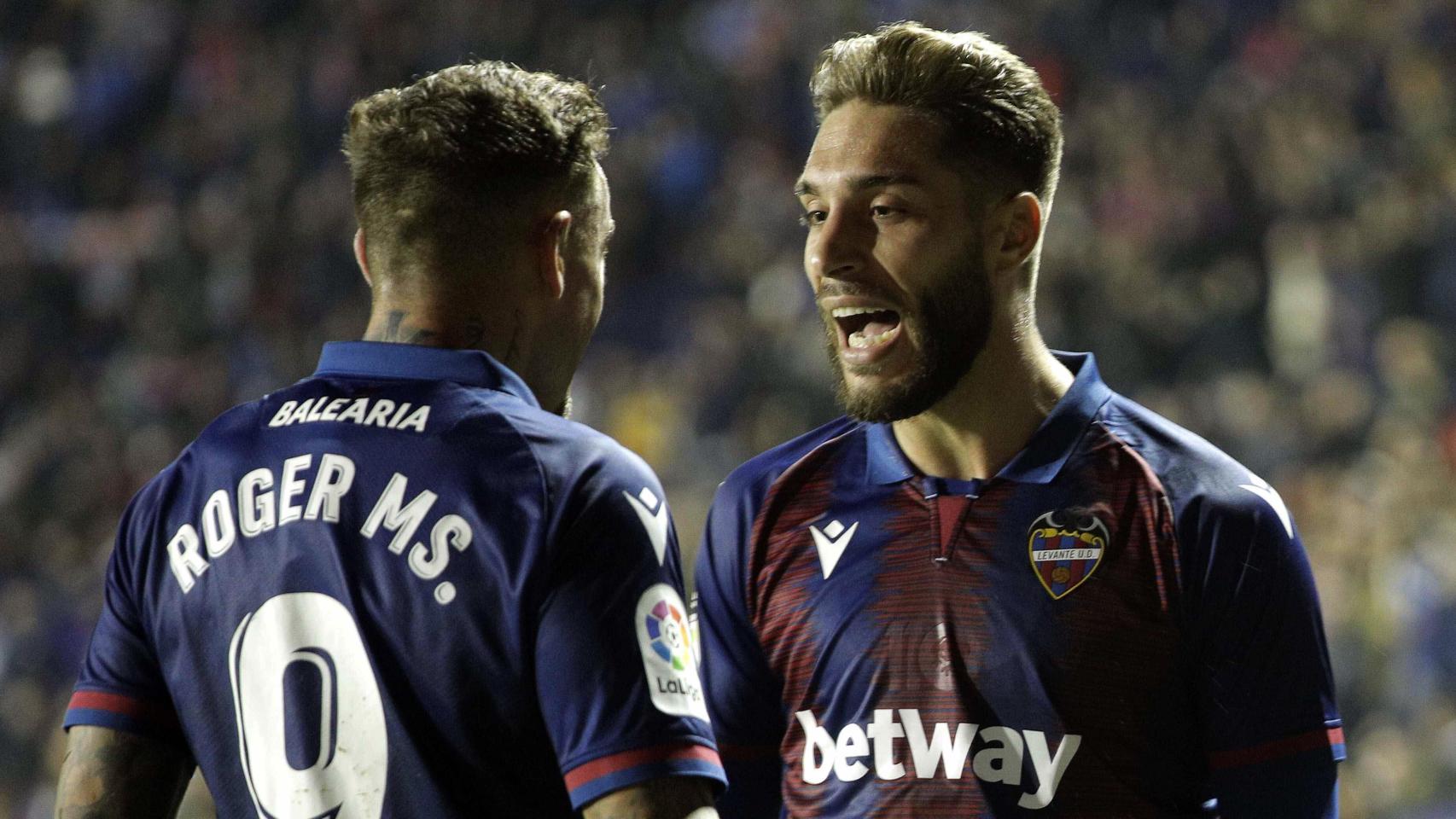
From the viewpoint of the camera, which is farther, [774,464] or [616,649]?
[774,464]

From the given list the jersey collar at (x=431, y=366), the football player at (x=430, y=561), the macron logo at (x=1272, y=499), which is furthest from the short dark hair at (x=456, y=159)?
the macron logo at (x=1272, y=499)

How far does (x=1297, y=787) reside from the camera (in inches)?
93.7

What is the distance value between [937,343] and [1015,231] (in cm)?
22

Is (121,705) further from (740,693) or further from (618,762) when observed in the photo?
(740,693)

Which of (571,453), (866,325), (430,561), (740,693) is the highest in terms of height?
(866,325)

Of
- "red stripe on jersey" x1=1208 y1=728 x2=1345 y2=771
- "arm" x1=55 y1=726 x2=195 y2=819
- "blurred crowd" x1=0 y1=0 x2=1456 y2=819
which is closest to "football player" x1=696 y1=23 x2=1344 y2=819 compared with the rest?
"red stripe on jersey" x1=1208 y1=728 x2=1345 y2=771

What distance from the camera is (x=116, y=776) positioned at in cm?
231

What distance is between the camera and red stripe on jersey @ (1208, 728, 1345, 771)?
2.37 metres

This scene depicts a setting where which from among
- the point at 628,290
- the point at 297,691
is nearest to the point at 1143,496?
the point at 297,691

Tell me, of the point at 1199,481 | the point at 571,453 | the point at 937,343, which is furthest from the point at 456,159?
the point at 1199,481

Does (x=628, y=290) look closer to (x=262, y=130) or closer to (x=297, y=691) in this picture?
(x=262, y=130)

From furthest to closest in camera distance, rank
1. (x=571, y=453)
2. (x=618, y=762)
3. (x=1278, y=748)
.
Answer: (x=1278, y=748), (x=571, y=453), (x=618, y=762)

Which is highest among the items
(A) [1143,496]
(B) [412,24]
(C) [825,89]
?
(B) [412,24]

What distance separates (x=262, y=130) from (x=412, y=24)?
53.8 inches
